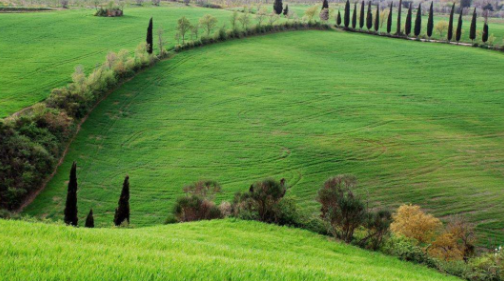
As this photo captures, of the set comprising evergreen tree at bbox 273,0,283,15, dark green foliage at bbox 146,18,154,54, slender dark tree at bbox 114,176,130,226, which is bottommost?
slender dark tree at bbox 114,176,130,226

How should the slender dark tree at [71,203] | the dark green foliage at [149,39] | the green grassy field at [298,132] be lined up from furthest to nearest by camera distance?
the dark green foliage at [149,39] → the green grassy field at [298,132] → the slender dark tree at [71,203]

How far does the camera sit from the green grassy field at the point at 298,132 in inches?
2149

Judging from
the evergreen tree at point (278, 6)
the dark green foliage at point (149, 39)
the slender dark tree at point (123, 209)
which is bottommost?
the slender dark tree at point (123, 209)

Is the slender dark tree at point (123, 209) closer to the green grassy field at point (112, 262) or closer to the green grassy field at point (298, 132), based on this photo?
the green grassy field at point (298, 132)

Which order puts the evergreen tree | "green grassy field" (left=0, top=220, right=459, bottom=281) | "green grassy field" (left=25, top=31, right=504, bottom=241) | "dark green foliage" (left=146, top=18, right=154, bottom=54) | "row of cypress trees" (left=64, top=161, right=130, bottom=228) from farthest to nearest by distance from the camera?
1. the evergreen tree
2. "dark green foliage" (left=146, top=18, right=154, bottom=54)
3. "green grassy field" (left=25, top=31, right=504, bottom=241)
4. "row of cypress trees" (left=64, top=161, right=130, bottom=228)
5. "green grassy field" (left=0, top=220, right=459, bottom=281)

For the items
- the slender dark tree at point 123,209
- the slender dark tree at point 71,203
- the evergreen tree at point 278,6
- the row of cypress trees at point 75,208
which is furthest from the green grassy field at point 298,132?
the evergreen tree at point 278,6

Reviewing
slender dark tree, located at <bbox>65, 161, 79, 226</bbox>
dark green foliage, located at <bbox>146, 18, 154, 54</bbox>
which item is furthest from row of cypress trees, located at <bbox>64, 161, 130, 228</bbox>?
dark green foliage, located at <bbox>146, 18, 154, 54</bbox>

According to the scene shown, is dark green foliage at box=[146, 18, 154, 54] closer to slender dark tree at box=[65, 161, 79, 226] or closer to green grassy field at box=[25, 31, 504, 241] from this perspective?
green grassy field at box=[25, 31, 504, 241]

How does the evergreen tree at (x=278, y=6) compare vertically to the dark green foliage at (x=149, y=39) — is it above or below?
above

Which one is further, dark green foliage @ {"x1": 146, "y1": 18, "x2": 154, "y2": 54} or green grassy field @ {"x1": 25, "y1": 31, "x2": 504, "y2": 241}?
dark green foliage @ {"x1": 146, "y1": 18, "x2": 154, "y2": 54}

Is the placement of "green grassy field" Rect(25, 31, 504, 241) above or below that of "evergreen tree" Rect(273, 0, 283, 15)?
below

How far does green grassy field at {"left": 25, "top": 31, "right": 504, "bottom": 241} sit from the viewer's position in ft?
179

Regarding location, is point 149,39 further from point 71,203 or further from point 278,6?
point 278,6

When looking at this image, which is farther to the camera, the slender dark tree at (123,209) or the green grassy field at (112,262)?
the slender dark tree at (123,209)
